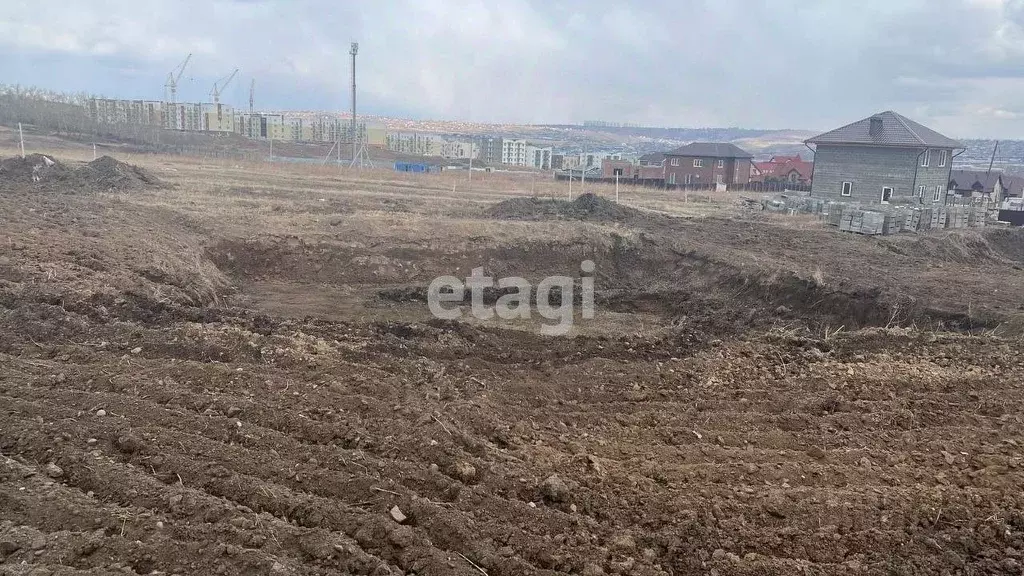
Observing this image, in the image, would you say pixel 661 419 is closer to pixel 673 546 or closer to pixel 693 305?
pixel 673 546

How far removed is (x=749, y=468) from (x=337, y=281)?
11.5m

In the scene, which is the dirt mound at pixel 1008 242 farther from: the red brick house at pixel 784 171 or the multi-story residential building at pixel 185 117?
the multi-story residential building at pixel 185 117

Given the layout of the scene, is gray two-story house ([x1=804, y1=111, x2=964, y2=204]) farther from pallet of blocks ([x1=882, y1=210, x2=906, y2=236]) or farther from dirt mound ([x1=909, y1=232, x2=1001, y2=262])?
dirt mound ([x1=909, y1=232, x2=1001, y2=262])

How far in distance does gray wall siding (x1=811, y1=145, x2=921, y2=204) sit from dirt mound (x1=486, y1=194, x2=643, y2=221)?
17004 millimetres

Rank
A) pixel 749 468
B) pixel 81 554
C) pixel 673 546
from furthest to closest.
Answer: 1. pixel 749 468
2. pixel 673 546
3. pixel 81 554

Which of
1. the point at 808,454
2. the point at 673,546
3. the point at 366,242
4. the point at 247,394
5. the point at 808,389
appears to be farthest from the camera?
the point at 366,242

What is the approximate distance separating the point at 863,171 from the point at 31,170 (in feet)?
123

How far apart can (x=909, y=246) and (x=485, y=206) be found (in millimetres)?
15004

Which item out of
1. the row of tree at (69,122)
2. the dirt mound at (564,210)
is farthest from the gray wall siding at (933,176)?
the row of tree at (69,122)

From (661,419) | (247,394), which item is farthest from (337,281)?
(661,419)

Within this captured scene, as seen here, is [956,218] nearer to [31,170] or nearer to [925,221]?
[925,221]

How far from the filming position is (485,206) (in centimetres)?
2769

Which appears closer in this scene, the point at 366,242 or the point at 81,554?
the point at 81,554

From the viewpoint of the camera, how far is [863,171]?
35.8 meters
